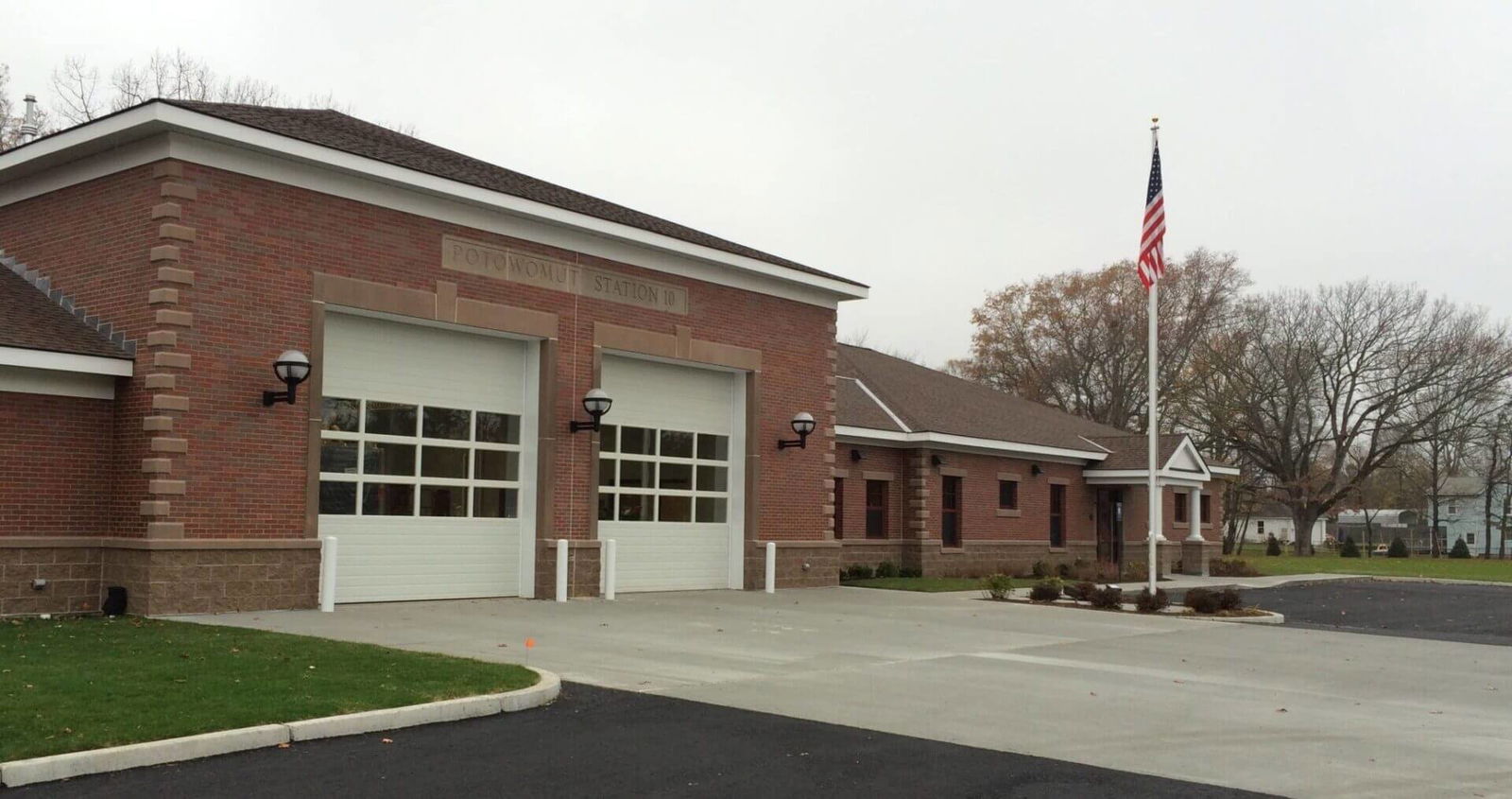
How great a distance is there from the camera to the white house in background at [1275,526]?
122 meters

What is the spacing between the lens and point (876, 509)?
32125 mm

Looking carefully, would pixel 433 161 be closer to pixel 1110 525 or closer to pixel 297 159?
pixel 297 159

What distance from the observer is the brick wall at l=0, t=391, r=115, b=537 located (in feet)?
50.1

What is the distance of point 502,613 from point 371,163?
6.15 metres

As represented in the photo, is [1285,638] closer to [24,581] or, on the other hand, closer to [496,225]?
[496,225]

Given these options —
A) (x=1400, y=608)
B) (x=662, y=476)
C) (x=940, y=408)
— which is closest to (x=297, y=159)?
(x=662, y=476)

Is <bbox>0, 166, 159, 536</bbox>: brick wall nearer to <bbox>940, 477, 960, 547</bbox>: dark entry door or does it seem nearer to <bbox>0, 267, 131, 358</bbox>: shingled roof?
<bbox>0, 267, 131, 358</bbox>: shingled roof

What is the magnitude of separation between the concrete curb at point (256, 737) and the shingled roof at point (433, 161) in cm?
941

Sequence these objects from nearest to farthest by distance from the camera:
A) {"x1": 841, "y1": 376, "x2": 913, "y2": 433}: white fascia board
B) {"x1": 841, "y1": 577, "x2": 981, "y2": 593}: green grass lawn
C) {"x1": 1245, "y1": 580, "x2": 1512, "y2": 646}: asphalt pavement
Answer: {"x1": 1245, "y1": 580, "x2": 1512, "y2": 646}: asphalt pavement → {"x1": 841, "y1": 577, "x2": 981, "y2": 593}: green grass lawn → {"x1": 841, "y1": 376, "x2": 913, "y2": 433}: white fascia board

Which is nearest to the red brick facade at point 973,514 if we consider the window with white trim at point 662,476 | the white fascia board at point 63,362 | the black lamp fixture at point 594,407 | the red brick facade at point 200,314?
the window with white trim at point 662,476

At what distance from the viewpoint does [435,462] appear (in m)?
19.0

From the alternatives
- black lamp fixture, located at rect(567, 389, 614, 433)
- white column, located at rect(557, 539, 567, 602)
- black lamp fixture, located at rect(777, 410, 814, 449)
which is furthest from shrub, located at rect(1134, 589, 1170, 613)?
white column, located at rect(557, 539, 567, 602)

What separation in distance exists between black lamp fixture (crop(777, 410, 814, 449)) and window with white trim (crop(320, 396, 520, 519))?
225 inches

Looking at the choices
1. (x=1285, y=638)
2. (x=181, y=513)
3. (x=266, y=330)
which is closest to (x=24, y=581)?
(x=181, y=513)
